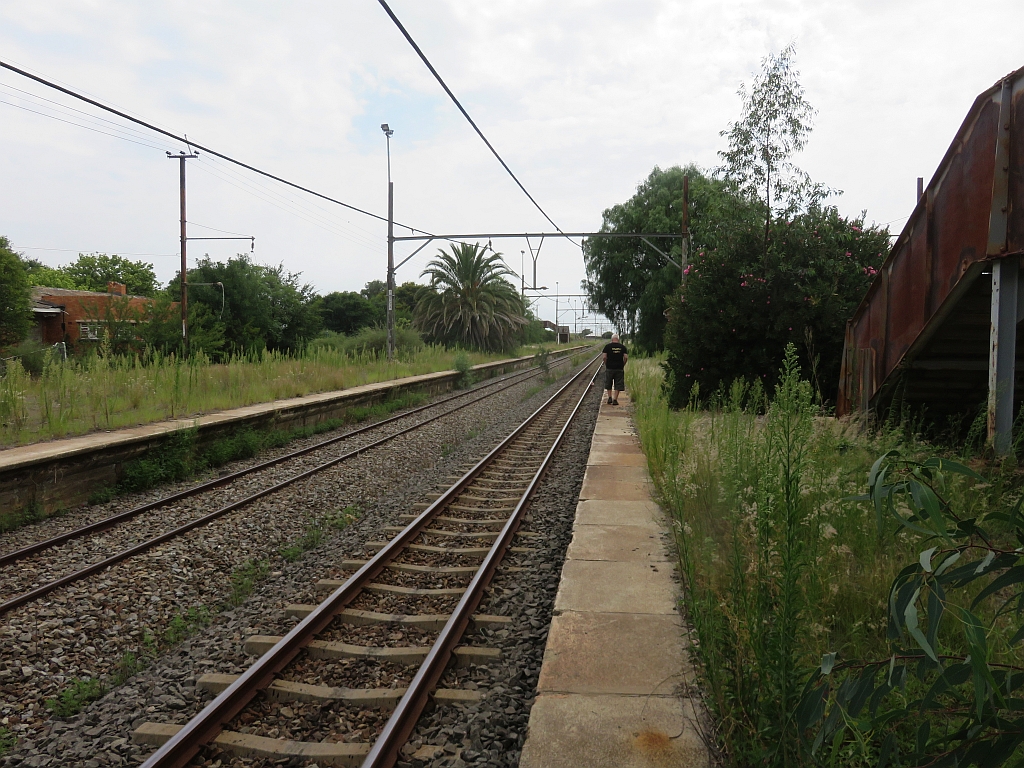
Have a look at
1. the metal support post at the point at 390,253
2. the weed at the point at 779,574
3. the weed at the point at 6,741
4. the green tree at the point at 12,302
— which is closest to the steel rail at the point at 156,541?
the weed at the point at 6,741

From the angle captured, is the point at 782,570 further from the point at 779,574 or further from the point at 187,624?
the point at 187,624

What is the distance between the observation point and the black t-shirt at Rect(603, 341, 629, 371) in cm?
1775

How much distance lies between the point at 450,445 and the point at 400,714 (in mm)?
9002

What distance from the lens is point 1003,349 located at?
5.79m

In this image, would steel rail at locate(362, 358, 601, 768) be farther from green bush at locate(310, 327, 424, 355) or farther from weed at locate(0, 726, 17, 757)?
green bush at locate(310, 327, 424, 355)

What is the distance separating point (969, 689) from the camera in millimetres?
2395

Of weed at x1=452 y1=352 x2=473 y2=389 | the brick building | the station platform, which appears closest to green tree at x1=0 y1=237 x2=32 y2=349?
the brick building

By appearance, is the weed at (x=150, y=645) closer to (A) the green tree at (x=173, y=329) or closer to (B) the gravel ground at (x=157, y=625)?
(B) the gravel ground at (x=157, y=625)

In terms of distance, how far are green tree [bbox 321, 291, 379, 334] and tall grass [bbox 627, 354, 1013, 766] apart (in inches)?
2196

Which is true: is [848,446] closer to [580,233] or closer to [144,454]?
[144,454]

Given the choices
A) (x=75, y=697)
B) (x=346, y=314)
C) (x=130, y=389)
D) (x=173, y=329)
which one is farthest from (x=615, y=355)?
(x=346, y=314)

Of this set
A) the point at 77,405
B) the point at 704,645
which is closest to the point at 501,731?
the point at 704,645

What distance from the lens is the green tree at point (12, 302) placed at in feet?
96.9

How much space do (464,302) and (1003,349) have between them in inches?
1425
